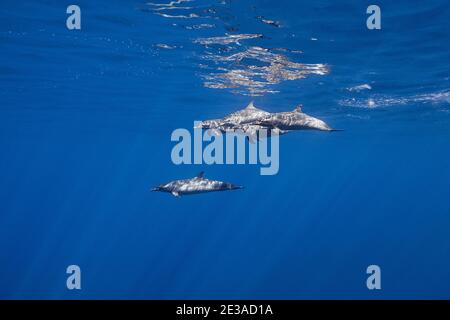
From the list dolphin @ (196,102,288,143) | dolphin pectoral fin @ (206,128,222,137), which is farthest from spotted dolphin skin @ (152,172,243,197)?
dolphin @ (196,102,288,143)

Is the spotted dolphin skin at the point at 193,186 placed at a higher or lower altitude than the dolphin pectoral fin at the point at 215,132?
lower

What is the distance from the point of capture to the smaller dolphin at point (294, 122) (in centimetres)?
1218

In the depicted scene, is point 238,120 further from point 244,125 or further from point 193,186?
point 193,186

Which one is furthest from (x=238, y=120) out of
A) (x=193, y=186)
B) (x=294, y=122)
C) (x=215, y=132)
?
(x=193, y=186)

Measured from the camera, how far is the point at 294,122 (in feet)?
40.4

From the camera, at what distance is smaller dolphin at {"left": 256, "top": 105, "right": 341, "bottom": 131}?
40.0 ft

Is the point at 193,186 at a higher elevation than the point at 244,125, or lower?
lower

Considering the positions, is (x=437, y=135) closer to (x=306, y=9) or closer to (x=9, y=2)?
(x=306, y=9)

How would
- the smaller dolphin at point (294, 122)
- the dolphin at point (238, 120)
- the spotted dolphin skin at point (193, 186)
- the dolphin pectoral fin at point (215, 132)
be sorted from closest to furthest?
1. the smaller dolphin at point (294, 122)
2. the dolphin at point (238, 120)
3. the spotted dolphin skin at point (193, 186)
4. the dolphin pectoral fin at point (215, 132)

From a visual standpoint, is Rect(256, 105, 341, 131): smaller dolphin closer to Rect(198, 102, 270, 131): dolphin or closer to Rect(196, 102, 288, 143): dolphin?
Rect(196, 102, 288, 143): dolphin

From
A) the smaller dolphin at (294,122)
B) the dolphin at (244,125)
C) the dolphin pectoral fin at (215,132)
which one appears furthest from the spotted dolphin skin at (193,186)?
the smaller dolphin at (294,122)

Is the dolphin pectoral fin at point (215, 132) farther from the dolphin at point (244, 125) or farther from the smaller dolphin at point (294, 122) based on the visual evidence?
the smaller dolphin at point (294, 122)

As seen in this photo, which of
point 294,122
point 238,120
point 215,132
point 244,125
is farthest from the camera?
point 215,132

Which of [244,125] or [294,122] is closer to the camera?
[294,122]
